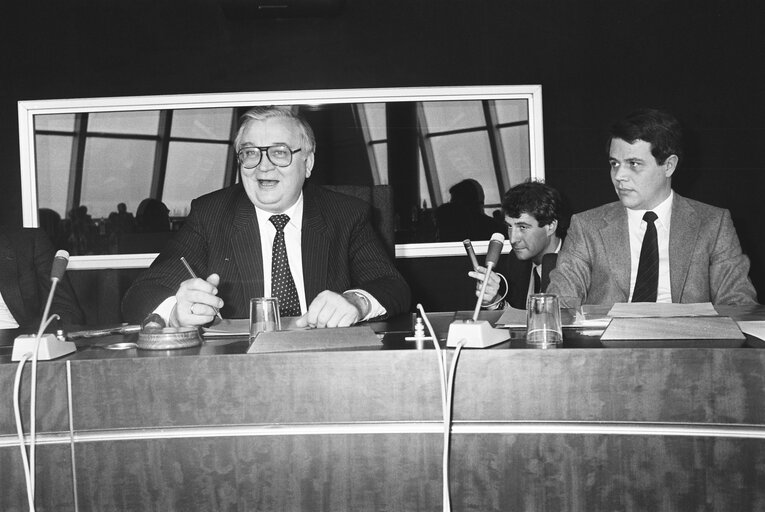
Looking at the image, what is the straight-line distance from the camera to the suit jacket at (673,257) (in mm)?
2609

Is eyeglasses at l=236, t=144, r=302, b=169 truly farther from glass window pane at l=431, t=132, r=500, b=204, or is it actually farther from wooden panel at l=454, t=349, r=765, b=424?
glass window pane at l=431, t=132, r=500, b=204

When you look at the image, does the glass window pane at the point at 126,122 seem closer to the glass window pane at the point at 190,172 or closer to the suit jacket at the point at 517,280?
the glass window pane at the point at 190,172

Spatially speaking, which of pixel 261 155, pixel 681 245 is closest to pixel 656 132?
pixel 681 245

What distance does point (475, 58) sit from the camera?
13.5ft

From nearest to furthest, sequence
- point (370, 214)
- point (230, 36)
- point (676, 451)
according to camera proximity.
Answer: point (676, 451) < point (370, 214) < point (230, 36)

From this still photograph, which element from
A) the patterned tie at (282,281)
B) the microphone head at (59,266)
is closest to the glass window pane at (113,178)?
the patterned tie at (282,281)

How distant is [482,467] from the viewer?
1398 millimetres

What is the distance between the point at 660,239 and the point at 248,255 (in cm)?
141

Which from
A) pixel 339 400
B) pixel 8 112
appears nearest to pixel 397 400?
pixel 339 400

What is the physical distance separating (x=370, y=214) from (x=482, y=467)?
52.6 inches

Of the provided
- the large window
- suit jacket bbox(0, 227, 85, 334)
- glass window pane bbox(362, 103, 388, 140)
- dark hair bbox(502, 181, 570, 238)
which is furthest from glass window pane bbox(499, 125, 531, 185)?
suit jacket bbox(0, 227, 85, 334)

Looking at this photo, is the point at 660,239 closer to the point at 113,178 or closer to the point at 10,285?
the point at 10,285

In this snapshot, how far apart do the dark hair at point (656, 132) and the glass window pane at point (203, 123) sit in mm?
2209

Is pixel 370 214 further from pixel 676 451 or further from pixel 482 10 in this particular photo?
pixel 482 10
